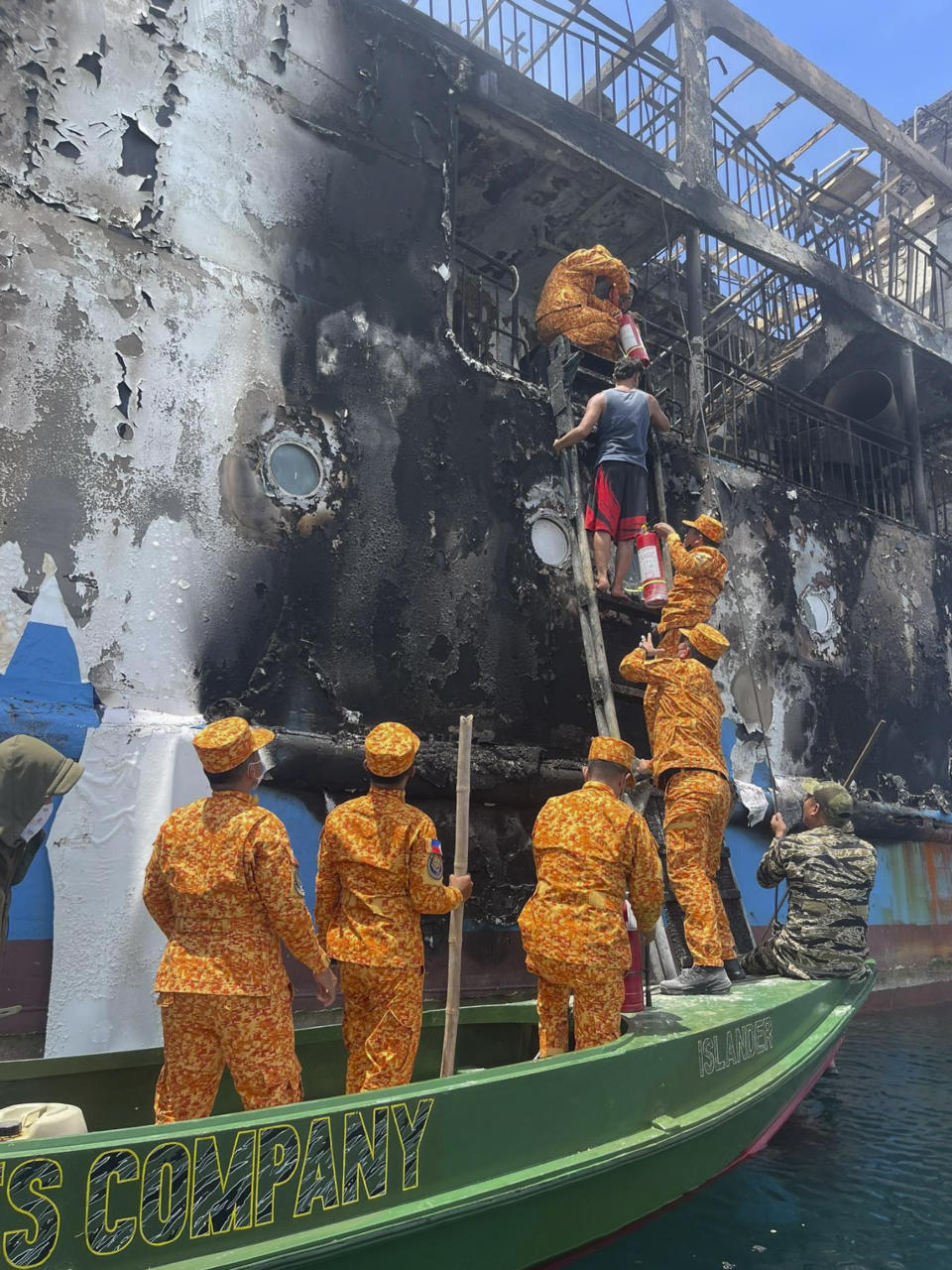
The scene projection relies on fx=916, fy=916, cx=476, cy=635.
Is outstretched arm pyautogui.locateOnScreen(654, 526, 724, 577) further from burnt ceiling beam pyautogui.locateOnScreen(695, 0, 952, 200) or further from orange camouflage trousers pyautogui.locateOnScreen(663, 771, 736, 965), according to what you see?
burnt ceiling beam pyautogui.locateOnScreen(695, 0, 952, 200)

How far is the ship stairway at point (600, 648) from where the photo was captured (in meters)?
4.83

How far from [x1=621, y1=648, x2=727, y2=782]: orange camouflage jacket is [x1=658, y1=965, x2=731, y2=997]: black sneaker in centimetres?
96

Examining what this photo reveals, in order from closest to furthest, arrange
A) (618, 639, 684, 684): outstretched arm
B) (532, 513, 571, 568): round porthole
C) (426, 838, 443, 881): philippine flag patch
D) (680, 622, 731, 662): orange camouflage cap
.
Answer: (426, 838, 443, 881): philippine flag patch < (618, 639, 684, 684): outstretched arm < (680, 622, 731, 662): orange camouflage cap < (532, 513, 571, 568): round porthole

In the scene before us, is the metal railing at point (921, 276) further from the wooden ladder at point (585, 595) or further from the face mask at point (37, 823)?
the face mask at point (37, 823)

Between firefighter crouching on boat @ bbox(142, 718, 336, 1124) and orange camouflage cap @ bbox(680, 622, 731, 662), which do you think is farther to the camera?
orange camouflage cap @ bbox(680, 622, 731, 662)

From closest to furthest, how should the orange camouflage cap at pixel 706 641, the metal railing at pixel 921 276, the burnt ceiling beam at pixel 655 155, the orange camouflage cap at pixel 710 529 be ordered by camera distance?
1. the orange camouflage cap at pixel 706 641
2. the orange camouflage cap at pixel 710 529
3. the burnt ceiling beam at pixel 655 155
4. the metal railing at pixel 921 276

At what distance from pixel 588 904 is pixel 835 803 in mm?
2024

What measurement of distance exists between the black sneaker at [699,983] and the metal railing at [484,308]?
4.22m

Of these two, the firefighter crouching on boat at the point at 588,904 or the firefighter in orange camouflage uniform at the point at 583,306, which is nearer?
the firefighter crouching on boat at the point at 588,904

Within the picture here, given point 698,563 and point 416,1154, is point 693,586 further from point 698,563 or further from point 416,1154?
point 416,1154

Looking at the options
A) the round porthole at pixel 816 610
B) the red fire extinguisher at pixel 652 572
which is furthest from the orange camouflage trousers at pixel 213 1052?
the round porthole at pixel 816 610

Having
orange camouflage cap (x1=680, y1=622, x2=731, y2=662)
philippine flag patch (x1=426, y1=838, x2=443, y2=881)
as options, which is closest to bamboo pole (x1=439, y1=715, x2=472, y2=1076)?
philippine flag patch (x1=426, y1=838, x2=443, y2=881)

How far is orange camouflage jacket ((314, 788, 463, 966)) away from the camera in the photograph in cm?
315

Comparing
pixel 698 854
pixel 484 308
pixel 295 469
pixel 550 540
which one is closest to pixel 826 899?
pixel 698 854
